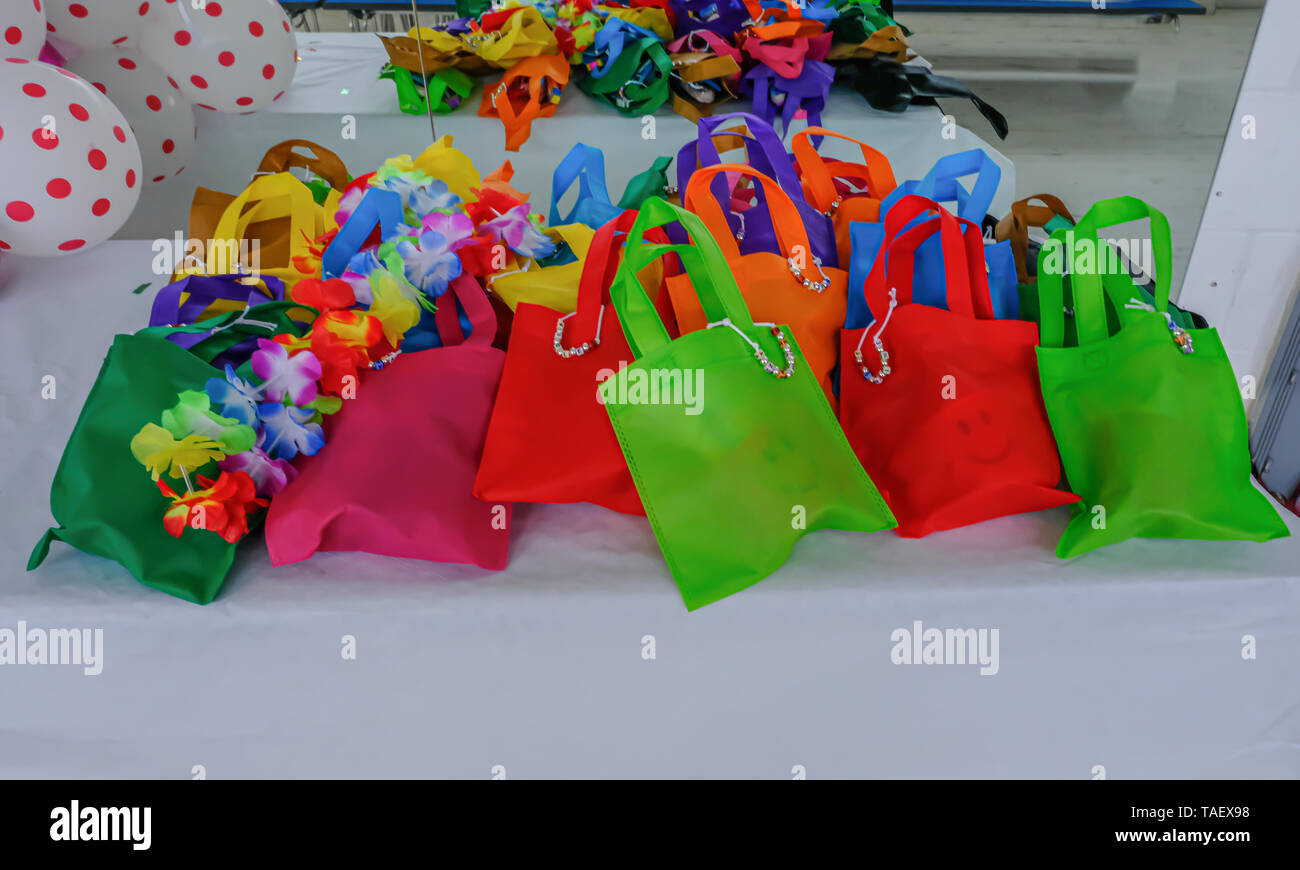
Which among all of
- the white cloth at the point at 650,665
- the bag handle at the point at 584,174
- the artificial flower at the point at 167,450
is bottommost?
the white cloth at the point at 650,665

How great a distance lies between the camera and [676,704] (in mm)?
773

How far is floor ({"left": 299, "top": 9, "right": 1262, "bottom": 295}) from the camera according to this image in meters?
2.86

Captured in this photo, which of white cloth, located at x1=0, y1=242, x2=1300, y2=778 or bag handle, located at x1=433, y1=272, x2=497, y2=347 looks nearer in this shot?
white cloth, located at x1=0, y1=242, x2=1300, y2=778

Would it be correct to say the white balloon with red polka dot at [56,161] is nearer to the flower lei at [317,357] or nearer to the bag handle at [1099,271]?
the flower lei at [317,357]

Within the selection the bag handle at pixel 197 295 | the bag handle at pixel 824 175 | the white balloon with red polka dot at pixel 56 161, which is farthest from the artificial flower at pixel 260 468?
the bag handle at pixel 824 175

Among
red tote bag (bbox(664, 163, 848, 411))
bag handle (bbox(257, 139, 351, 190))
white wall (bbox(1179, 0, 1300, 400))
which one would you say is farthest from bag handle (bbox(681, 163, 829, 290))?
white wall (bbox(1179, 0, 1300, 400))

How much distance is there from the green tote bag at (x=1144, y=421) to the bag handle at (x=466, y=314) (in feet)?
1.78

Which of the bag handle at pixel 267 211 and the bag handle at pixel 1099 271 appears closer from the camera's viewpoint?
the bag handle at pixel 1099 271

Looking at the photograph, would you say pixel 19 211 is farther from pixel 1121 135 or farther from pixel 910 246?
pixel 1121 135

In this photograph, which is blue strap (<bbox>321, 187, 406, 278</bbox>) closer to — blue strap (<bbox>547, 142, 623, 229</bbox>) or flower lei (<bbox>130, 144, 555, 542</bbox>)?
flower lei (<bbox>130, 144, 555, 542</bbox>)

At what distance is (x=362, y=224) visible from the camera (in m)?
0.92

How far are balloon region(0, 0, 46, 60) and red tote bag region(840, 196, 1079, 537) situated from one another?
108 cm

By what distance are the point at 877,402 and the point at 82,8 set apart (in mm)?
1326

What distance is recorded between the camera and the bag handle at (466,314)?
872mm
